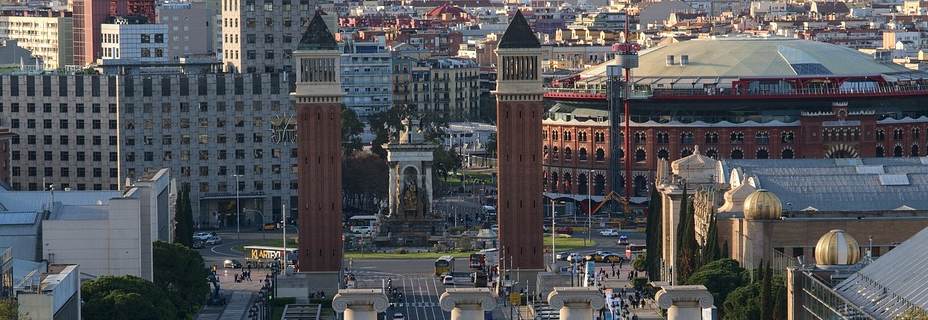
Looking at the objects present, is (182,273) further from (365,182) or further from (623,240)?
(365,182)

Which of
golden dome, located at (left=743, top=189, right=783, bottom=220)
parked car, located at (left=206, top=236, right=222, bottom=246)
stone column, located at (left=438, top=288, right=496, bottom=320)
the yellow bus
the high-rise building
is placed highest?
the high-rise building

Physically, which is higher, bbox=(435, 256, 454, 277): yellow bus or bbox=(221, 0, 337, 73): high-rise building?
bbox=(221, 0, 337, 73): high-rise building

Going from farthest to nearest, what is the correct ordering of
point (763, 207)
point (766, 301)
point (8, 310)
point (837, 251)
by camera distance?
1. point (763, 207)
2. point (766, 301)
3. point (837, 251)
4. point (8, 310)

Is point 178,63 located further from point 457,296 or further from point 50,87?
point 457,296

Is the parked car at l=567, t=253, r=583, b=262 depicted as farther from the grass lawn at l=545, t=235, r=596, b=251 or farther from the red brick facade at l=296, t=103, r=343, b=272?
the red brick facade at l=296, t=103, r=343, b=272

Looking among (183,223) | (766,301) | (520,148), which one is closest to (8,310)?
(766,301)

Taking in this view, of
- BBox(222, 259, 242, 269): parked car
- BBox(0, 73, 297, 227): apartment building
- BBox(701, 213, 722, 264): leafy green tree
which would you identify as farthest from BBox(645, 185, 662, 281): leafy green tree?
BBox(0, 73, 297, 227): apartment building
